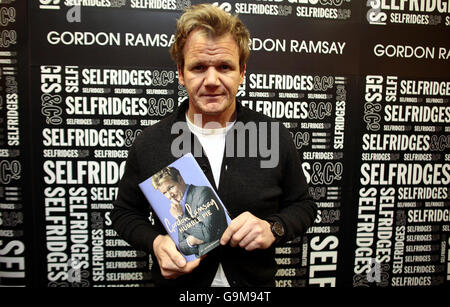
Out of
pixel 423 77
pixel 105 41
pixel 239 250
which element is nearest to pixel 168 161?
pixel 239 250

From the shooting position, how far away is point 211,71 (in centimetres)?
110

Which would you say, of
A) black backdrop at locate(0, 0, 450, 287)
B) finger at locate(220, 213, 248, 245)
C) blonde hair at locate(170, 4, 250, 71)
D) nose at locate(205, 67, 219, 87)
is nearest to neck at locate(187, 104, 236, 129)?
nose at locate(205, 67, 219, 87)

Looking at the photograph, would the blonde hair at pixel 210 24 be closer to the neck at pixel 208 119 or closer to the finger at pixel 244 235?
the neck at pixel 208 119

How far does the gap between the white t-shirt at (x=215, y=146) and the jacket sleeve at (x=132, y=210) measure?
260mm

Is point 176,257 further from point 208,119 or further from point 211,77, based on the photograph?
point 211,77

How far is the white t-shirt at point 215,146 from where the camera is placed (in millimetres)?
1144

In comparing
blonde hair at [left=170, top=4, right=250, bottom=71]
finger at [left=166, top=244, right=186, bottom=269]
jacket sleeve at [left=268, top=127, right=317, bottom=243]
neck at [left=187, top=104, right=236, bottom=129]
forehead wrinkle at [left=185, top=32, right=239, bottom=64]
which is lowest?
finger at [left=166, top=244, right=186, bottom=269]

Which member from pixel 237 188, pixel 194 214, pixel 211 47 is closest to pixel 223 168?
pixel 237 188

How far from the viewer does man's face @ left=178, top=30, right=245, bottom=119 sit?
1.10m

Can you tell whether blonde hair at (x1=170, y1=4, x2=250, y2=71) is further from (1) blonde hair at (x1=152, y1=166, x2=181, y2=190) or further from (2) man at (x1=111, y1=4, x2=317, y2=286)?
(1) blonde hair at (x1=152, y1=166, x2=181, y2=190)

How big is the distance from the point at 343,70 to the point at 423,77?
1.74 feet

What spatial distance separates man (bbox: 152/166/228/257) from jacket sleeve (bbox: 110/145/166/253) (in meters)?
0.15
